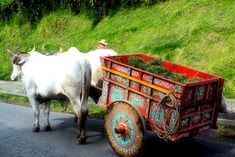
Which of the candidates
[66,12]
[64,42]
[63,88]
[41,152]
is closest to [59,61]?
[63,88]

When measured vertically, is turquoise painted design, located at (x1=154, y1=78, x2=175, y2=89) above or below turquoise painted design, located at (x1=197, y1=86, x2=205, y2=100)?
above

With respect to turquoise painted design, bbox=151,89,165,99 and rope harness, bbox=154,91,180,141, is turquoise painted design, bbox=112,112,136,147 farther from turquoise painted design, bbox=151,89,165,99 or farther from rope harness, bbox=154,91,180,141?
turquoise painted design, bbox=151,89,165,99

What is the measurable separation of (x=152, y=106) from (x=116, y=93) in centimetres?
76

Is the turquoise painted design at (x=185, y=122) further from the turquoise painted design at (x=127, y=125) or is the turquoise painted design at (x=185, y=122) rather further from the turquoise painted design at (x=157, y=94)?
the turquoise painted design at (x=127, y=125)

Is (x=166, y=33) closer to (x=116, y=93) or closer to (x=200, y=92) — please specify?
(x=116, y=93)

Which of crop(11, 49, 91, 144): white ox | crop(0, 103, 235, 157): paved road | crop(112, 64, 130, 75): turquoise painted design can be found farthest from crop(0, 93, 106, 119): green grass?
crop(112, 64, 130, 75): turquoise painted design

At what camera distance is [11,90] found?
11500mm

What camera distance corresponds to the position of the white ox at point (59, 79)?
6672 millimetres

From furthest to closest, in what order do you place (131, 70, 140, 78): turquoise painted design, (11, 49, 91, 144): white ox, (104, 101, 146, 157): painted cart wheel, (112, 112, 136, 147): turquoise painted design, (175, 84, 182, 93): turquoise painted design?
1. (11, 49, 91, 144): white ox
2. (131, 70, 140, 78): turquoise painted design
3. (112, 112, 136, 147): turquoise painted design
4. (104, 101, 146, 157): painted cart wheel
5. (175, 84, 182, 93): turquoise painted design

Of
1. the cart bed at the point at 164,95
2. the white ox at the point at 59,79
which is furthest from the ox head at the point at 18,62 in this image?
the cart bed at the point at 164,95

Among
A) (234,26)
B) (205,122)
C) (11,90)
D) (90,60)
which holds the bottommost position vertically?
(11,90)

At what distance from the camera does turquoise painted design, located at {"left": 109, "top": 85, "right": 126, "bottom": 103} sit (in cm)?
616

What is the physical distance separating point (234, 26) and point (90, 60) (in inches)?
176

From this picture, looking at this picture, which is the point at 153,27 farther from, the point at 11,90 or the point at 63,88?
the point at 63,88
